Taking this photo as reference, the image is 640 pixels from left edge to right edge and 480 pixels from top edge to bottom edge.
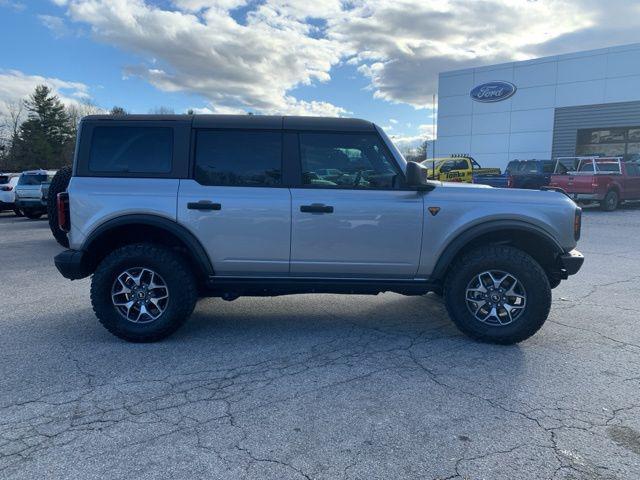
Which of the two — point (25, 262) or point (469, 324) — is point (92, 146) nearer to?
point (469, 324)

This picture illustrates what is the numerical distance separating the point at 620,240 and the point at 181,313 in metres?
10.8

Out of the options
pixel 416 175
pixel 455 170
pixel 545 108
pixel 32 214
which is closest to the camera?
pixel 416 175

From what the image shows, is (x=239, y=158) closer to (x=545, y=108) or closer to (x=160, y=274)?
(x=160, y=274)

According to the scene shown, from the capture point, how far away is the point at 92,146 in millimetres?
4406

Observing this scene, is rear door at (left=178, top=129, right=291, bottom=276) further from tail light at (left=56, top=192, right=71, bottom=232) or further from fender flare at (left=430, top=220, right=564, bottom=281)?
fender flare at (left=430, top=220, right=564, bottom=281)

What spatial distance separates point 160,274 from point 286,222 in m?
1.27

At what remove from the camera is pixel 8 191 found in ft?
58.6

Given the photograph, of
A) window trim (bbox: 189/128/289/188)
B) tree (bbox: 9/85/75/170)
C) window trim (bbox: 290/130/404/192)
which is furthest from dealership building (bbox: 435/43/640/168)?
tree (bbox: 9/85/75/170)

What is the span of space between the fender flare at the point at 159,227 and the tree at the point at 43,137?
52.1 meters

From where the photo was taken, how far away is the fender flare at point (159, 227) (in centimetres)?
429

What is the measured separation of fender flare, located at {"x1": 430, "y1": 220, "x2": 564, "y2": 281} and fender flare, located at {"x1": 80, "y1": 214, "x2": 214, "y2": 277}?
227cm

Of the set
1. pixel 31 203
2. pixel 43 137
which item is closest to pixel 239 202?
pixel 31 203

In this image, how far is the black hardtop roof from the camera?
4.45 meters

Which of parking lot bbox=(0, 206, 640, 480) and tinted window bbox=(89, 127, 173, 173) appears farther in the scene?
tinted window bbox=(89, 127, 173, 173)
